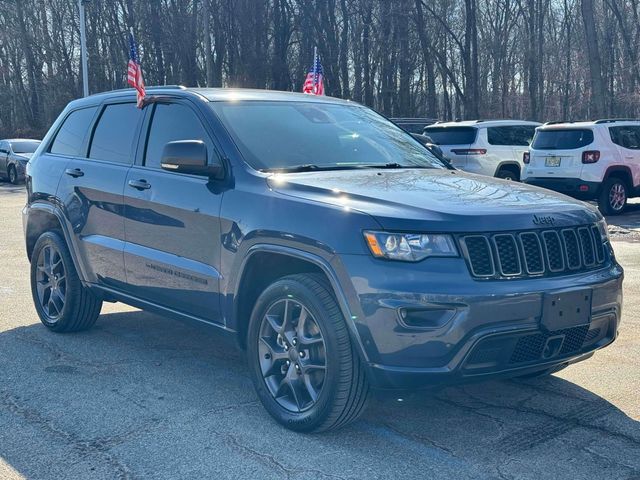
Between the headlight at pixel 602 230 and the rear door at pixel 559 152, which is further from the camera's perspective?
the rear door at pixel 559 152

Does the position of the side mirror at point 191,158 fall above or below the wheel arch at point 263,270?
above

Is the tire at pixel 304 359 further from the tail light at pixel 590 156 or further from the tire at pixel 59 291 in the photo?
the tail light at pixel 590 156

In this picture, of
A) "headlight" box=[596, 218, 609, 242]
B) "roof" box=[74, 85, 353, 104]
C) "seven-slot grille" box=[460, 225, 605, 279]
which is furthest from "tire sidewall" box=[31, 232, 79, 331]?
"headlight" box=[596, 218, 609, 242]

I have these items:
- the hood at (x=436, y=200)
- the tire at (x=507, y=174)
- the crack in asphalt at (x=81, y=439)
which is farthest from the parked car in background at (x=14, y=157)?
the hood at (x=436, y=200)

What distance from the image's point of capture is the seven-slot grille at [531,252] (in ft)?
12.7

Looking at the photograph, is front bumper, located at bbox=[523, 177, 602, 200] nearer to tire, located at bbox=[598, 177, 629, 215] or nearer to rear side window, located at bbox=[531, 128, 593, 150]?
tire, located at bbox=[598, 177, 629, 215]

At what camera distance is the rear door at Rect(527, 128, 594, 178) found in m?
15.4

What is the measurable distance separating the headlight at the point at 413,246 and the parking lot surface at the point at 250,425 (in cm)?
96

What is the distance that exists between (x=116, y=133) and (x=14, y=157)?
22.5 metres

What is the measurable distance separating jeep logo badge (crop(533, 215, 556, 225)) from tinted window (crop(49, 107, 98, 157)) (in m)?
3.60

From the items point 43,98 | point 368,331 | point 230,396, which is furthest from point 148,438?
point 43,98

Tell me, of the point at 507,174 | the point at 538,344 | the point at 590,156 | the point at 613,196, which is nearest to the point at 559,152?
the point at 590,156

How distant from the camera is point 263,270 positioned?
15.0 ft

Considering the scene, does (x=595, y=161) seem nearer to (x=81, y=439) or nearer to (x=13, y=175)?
(x=81, y=439)
